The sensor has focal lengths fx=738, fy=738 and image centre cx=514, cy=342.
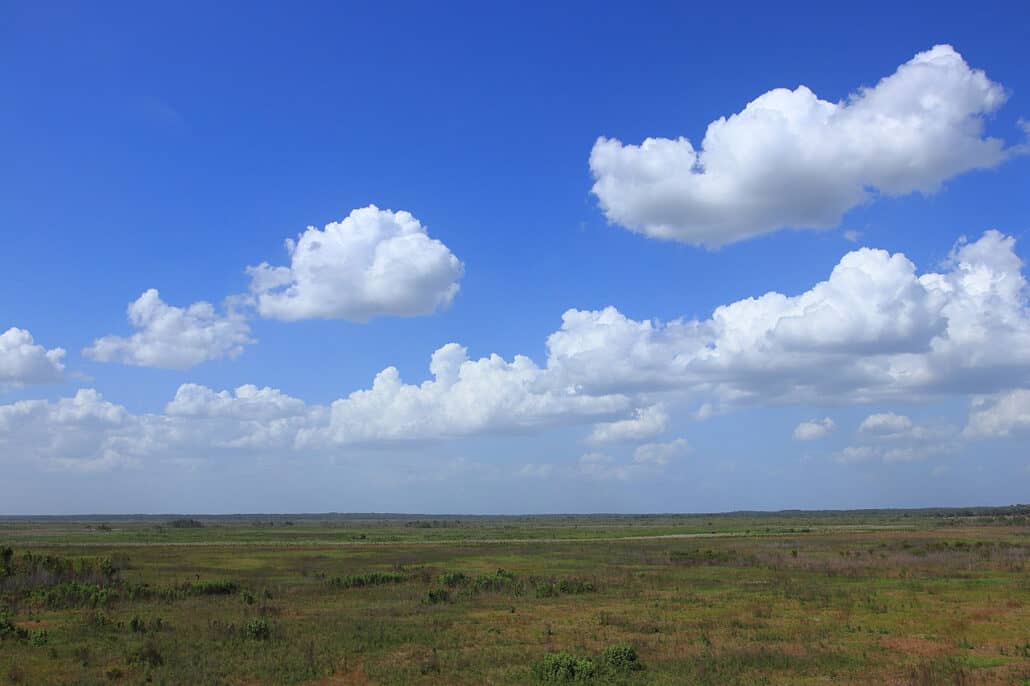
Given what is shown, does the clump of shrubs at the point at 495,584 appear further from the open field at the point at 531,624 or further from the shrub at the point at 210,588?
the shrub at the point at 210,588

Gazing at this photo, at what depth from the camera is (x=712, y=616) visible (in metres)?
34.9

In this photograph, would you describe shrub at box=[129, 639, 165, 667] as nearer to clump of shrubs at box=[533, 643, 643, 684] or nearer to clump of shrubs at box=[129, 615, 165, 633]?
clump of shrubs at box=[129, 615, 165, 633]

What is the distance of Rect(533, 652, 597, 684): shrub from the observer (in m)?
23.5

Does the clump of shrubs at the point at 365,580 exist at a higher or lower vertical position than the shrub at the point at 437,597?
lower

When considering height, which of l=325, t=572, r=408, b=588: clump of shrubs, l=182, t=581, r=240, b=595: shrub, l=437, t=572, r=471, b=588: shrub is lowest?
l=325, t=572, r=408, b=588: clump of shrubs

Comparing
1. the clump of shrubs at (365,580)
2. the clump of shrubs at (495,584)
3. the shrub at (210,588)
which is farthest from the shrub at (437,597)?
the shrub at (210,588)

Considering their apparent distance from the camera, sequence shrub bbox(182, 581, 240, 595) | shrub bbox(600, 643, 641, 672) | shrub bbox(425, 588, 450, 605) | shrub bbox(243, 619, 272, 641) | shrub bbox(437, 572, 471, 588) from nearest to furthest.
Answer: shrub bbox(600, 643, 641, 672) < shrub bbox(243, 619, 272, 641) < shrub bbox(425, 588, 450, 605) < shrub bbox(182, 581, 240, 595) < shrub bbox(437, 572, 471, 588)

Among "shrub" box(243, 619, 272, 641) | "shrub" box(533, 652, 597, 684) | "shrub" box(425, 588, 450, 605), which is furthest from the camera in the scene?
"shrub" box(425, 588, 450, 605)

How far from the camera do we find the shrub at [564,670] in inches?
924

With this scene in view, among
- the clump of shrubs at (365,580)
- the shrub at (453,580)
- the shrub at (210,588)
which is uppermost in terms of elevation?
the shrub at (210,588)

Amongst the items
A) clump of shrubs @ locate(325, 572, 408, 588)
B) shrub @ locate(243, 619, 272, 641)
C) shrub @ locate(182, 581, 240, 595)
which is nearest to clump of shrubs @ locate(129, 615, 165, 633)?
shrub @ locate(243, 619, 272, 641)

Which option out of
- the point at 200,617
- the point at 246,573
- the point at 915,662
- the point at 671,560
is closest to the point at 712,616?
the point at 915,662

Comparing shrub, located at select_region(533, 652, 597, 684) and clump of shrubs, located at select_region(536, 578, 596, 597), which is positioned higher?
shrub, located at select_region(533, 652, 597, 684)

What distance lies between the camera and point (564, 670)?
934 inches
